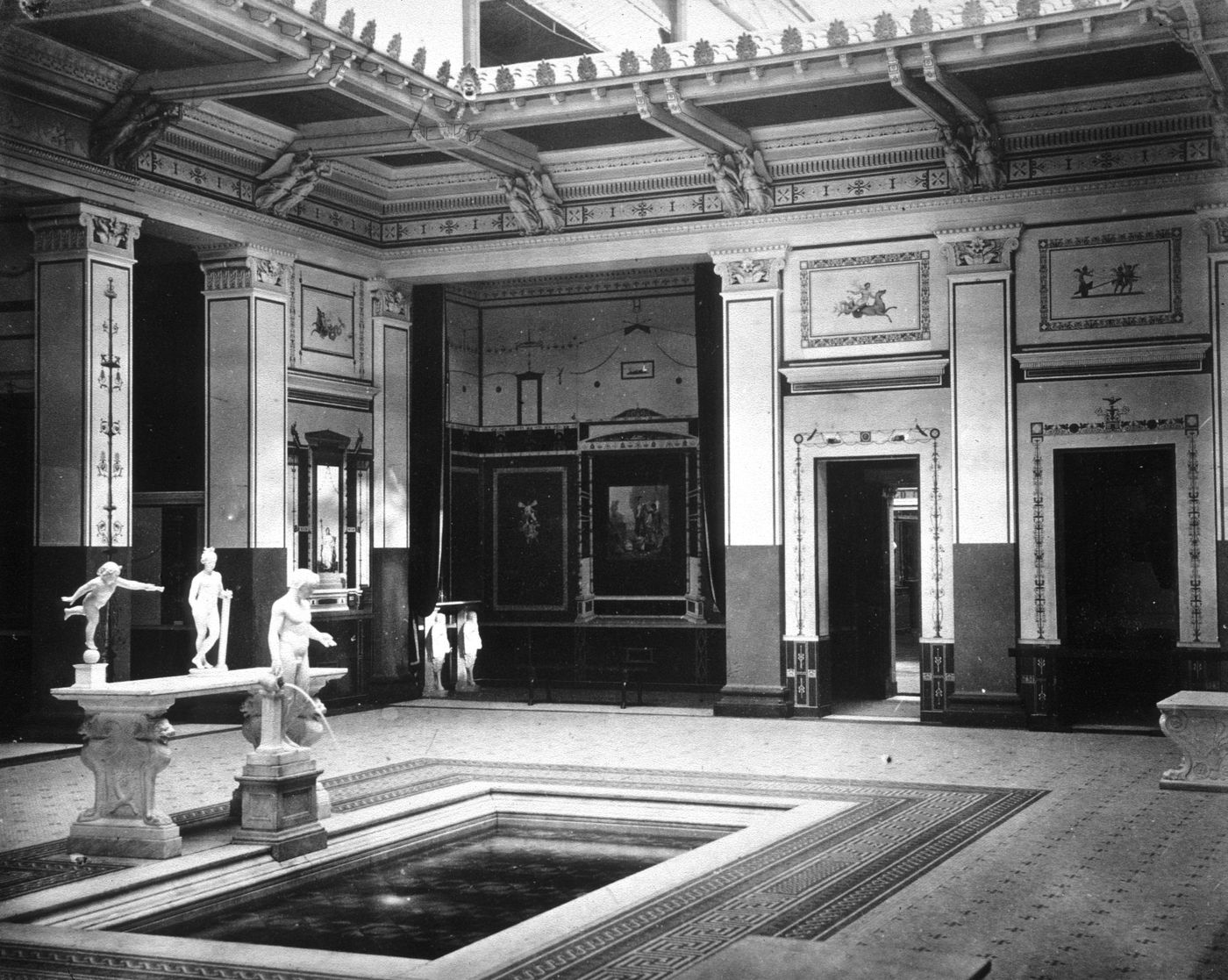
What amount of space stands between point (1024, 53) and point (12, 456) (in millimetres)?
8550

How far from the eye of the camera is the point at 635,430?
15.9 m

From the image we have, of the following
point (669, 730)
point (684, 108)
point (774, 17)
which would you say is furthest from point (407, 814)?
point (774, 17)

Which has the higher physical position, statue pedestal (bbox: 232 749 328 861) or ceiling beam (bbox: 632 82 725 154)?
ceiling beam (bbox: 632 82 725 154)

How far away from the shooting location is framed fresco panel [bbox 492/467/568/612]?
52.9 ft

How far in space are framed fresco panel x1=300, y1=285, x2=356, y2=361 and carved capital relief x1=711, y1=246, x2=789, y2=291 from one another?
3.62 metres

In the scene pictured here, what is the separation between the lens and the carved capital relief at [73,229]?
10945 millimetres

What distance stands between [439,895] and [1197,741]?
4816mm

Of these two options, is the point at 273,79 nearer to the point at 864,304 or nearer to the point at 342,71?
the point at 342,71

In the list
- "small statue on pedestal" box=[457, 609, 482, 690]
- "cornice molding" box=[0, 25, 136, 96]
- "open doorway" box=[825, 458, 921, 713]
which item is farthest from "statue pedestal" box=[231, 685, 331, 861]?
"small statue on pedestal" box=[457, 609, 482, 690]

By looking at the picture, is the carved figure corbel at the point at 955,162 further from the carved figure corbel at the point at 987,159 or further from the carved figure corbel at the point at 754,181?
the carved figure corbel at the point at 754,181

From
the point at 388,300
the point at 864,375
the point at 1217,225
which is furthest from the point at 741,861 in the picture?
the point at 388,300

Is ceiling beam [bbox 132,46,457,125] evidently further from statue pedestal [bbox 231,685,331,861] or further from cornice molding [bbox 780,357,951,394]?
statue pedestal [bbox 231,685,331,861]

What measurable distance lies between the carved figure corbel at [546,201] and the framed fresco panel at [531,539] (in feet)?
10.7

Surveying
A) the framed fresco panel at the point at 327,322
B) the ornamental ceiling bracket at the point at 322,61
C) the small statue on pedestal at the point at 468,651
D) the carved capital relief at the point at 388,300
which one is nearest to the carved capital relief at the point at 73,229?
the ornamental ceiling bracket at the point at 322,61
